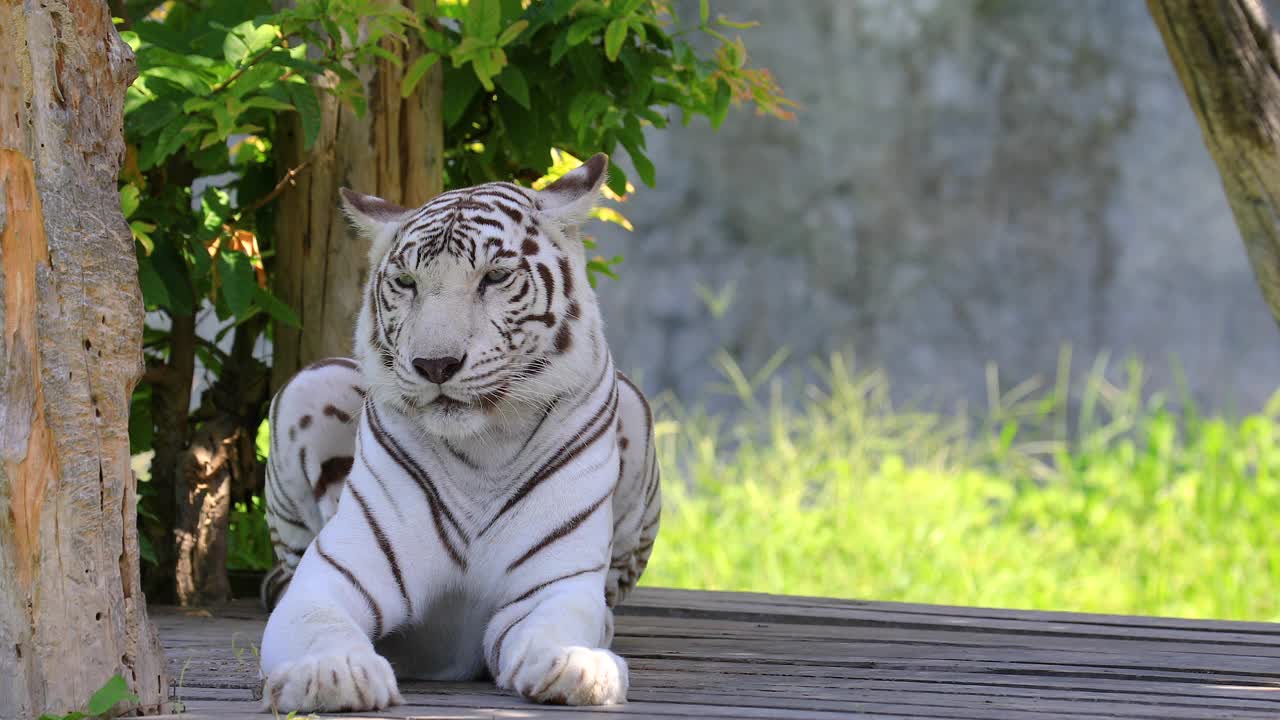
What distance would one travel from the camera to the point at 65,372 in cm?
165

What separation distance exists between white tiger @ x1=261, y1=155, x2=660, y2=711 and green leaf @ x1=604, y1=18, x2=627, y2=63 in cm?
40

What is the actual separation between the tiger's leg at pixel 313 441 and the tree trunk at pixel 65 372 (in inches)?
31.3

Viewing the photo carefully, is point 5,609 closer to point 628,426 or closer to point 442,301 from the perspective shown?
point 442,301

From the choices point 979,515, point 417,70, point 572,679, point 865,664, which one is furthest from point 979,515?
point 572,679

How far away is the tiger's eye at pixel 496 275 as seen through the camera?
2.10 m

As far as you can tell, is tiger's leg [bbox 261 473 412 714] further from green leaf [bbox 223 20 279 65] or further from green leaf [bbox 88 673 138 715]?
green leaf [bbox 223 20 279 65]

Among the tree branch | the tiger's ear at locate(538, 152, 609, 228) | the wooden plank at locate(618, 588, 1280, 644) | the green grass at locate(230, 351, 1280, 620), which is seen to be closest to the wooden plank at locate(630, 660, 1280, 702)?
the wooden plank at locate(618, 588, 1280, 644)

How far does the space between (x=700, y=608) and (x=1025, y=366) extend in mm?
3901

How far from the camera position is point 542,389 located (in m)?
2.11

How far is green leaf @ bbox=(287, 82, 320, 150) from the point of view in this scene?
8.27 feet

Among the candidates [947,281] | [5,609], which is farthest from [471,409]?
[947,281]

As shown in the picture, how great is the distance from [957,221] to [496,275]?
4.81 m

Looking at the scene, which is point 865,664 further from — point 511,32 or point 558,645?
point 511,32

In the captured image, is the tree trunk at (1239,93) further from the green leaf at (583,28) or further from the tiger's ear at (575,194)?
the tiger's ear at (575,194)
